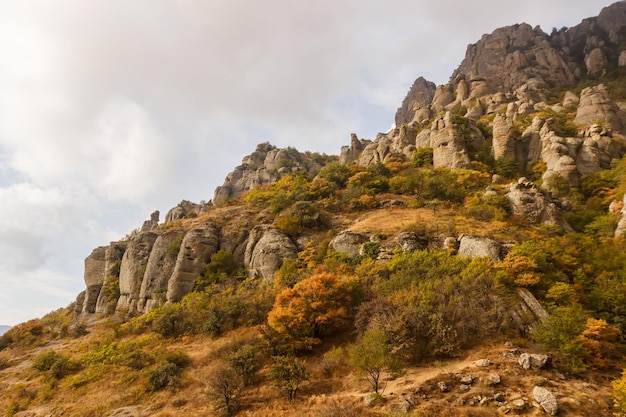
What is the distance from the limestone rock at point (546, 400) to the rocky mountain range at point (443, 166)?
12969mm

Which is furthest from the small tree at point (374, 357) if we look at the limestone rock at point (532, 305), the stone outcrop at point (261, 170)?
the stone outcrop at point (261, 170)

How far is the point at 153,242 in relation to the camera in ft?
144

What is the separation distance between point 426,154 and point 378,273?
1436 inches

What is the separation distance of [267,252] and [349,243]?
9261mm

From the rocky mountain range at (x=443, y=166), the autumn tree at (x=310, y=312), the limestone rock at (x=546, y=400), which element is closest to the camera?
the limestone rock at (x=546, y=400)

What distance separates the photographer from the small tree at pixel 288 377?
1764 cm

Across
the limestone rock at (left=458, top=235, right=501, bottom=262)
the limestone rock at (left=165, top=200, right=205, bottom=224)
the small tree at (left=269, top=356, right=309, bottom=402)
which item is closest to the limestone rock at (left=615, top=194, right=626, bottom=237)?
the limestone rock at (left=458, top=235, right=501, bottom=262)

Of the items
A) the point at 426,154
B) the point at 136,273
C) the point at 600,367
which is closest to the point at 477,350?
the point at 600,367

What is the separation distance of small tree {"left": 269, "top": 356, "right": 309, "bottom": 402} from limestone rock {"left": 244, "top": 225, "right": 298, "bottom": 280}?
1605 centimetres

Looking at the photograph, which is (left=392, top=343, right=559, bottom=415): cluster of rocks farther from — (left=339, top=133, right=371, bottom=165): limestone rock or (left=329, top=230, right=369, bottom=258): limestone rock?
(left=339, top=133, right=371, bottom=165): limestone rock

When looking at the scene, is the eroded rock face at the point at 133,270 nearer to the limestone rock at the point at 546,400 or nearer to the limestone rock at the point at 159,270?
the limestone rock at the point at 159,270

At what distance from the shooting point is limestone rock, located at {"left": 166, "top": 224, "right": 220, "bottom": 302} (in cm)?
3634

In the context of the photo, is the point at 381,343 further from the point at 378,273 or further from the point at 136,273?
the point at 136,273

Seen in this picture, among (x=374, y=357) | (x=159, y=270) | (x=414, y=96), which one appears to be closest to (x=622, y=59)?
(x=414, y=96)
